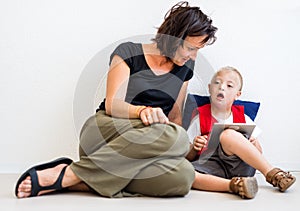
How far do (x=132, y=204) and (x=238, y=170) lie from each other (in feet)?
1.75

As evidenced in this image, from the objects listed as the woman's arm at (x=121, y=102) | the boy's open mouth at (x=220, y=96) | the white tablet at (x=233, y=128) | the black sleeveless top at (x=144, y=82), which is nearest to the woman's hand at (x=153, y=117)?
the woman's arm at (x=121, y=102)

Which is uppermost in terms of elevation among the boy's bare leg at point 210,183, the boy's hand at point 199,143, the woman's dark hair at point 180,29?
the woman's dark hair at point 180,29

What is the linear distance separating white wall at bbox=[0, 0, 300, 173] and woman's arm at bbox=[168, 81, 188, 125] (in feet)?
0.91

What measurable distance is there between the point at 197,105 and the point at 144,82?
330mm

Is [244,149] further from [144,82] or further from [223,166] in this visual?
[144,82]

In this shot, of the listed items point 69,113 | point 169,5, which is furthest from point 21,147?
point 169,5

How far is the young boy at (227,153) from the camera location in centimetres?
150

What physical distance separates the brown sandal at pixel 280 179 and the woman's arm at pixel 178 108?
0.42m

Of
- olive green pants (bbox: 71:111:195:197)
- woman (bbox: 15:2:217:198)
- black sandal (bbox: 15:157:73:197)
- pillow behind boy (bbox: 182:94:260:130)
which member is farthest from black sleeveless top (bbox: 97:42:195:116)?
black sandal (bbox: 15:157:73:197)

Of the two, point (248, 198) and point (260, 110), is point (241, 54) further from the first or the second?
point (248, 198)

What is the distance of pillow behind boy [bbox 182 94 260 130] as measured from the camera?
1.82m

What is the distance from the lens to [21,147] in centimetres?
190

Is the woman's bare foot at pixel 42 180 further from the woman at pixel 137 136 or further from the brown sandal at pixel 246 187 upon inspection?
the brown sandal at pixel 246 187

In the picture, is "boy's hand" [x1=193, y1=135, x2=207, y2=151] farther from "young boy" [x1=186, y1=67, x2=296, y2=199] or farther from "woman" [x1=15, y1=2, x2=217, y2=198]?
"woman" [x1=15, y1=2, x2=217, y2=198]
